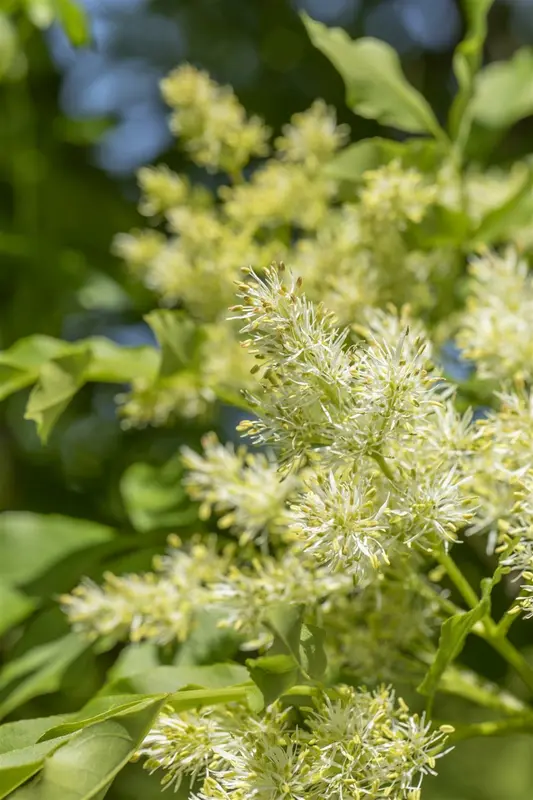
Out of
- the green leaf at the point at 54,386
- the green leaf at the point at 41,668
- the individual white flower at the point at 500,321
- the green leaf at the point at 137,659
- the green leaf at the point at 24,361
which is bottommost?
the green leaf at the point at 41,668

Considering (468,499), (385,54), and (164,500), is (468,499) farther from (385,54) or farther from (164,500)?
(385,54)

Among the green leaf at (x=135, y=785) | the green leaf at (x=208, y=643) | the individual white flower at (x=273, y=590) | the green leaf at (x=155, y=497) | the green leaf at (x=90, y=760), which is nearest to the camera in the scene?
the green leaf at (x=90, y=760)

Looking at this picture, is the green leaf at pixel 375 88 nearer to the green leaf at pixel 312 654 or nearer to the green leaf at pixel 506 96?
the green leaf at pixel 506 96

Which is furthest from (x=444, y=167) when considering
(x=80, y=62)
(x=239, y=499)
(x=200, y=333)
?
(x=80, y=62)

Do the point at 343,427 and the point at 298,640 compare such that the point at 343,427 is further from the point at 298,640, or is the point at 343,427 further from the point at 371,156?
the point at 371,156

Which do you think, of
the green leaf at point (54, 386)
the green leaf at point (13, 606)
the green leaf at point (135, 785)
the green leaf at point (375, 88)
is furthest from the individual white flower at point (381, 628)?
the green leaf at point (135, 785)

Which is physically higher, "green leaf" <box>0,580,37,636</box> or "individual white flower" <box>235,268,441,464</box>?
"individual white flower" <box>235,268,441,464</box>

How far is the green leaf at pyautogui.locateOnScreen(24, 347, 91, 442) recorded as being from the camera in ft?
3.02

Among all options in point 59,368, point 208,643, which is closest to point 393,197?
point 59,368

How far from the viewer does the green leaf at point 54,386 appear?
3.02 ft

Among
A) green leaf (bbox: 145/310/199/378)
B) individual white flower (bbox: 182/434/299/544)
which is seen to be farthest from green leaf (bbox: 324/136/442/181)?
individual white flower (bbox: 182/434/299/544)

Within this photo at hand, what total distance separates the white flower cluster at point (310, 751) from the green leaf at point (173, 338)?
0.38 m

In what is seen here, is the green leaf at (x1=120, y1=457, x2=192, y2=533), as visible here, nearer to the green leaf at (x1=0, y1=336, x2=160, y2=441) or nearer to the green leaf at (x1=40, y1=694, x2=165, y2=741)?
the green leaf at (x1=0, y1=336, x2=160, y2=441)

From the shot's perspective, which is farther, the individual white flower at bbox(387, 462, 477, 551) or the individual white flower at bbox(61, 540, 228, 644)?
the individual white flower at bbox(61, 540, 228, 644)
